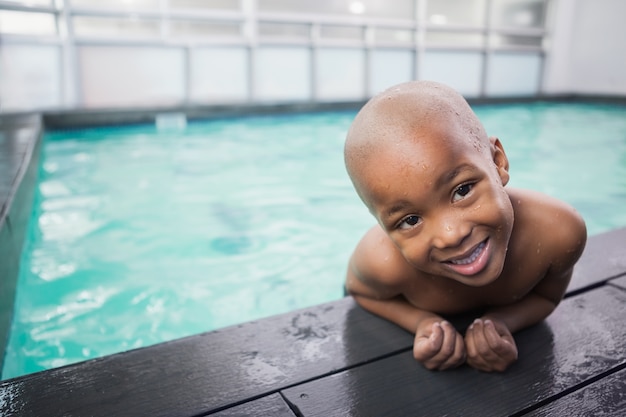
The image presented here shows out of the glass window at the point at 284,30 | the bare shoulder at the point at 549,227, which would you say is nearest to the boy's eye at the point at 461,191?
the bare shoulder at the point at 549,227

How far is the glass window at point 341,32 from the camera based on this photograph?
12266mm

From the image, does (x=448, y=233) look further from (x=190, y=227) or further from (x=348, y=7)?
(x=348, y=7)

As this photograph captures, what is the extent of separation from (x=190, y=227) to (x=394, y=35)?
33.7 feet

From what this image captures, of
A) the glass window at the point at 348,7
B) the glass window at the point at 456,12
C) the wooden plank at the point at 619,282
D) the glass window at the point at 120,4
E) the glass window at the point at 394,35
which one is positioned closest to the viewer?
the wooden plank at the point at 619,282

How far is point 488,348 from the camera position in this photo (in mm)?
1286

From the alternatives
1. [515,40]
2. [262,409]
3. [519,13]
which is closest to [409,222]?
[262,409]

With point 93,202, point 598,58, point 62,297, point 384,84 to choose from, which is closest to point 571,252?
point 62,297

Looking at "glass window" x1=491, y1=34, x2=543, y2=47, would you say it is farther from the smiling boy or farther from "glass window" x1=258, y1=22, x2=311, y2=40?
the smiling boy

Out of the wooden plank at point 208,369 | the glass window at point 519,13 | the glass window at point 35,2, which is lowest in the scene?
the wooden plank at point 208,369

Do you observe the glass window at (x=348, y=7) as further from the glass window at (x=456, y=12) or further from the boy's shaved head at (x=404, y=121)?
the boy's shaved head at (x=404, y=121)

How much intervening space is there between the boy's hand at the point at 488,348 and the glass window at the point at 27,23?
9973mm

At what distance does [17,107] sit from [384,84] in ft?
27.2

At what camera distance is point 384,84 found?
13.2 metres

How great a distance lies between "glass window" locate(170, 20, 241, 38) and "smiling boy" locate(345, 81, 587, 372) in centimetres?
1060
